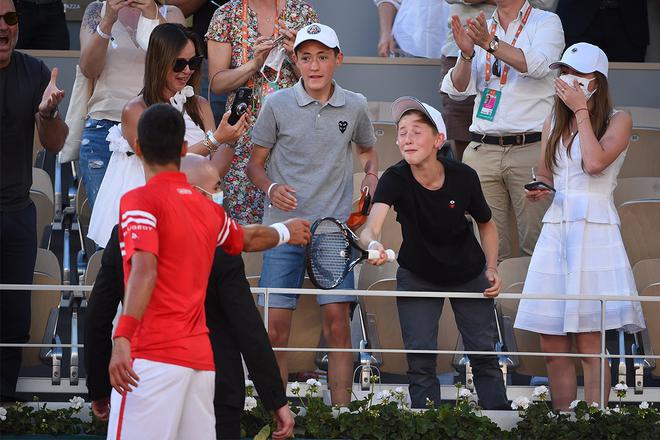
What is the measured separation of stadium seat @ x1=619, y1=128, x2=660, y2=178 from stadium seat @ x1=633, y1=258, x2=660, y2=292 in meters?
1.56

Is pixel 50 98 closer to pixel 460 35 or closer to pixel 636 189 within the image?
pixel 460 35

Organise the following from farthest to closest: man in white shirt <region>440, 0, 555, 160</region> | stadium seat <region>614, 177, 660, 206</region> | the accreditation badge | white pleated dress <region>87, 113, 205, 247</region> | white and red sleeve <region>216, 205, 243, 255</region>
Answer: man in white shirt <region>440, 0, 555, 160</region>
stadium seat <region>614, 177, 660, 206</region>
the accreditation badge
white pleated dress <region>87, 113, 205, 247</region>
white and red sleeve <region>216, 205, 243, 255</region>

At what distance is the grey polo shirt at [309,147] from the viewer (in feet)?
19.4

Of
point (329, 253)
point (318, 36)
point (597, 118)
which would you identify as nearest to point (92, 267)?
point (318, 36)

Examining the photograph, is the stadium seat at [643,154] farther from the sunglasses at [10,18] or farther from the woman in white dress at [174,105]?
the sunglasses at [10,18]

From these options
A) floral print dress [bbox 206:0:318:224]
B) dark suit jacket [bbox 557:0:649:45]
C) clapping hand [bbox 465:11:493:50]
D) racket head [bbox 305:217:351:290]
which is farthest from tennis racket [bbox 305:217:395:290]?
dark suit jacket [bbox 557:0:649:45]

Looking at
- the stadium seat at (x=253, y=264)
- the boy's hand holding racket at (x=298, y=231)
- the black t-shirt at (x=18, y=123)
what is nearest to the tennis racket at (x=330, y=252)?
the boy's hand holding racket at (x=298, y=231)

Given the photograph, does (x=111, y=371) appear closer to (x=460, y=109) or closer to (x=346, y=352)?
(x=346, y=352)

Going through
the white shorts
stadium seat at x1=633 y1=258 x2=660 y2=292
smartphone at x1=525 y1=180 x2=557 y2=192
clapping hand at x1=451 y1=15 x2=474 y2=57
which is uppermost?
clapping hand at x1=451 y1=15 x2=474 y2=57

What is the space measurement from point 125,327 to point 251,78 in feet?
10.5

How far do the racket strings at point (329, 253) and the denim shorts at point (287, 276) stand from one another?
774mm

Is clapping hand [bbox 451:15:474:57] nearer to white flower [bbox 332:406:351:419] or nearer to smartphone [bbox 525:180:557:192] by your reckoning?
smartphone [bbox 525:180:557:192]

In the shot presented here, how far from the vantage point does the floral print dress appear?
6637mm

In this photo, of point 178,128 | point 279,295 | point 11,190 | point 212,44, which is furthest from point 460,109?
point 178,128
